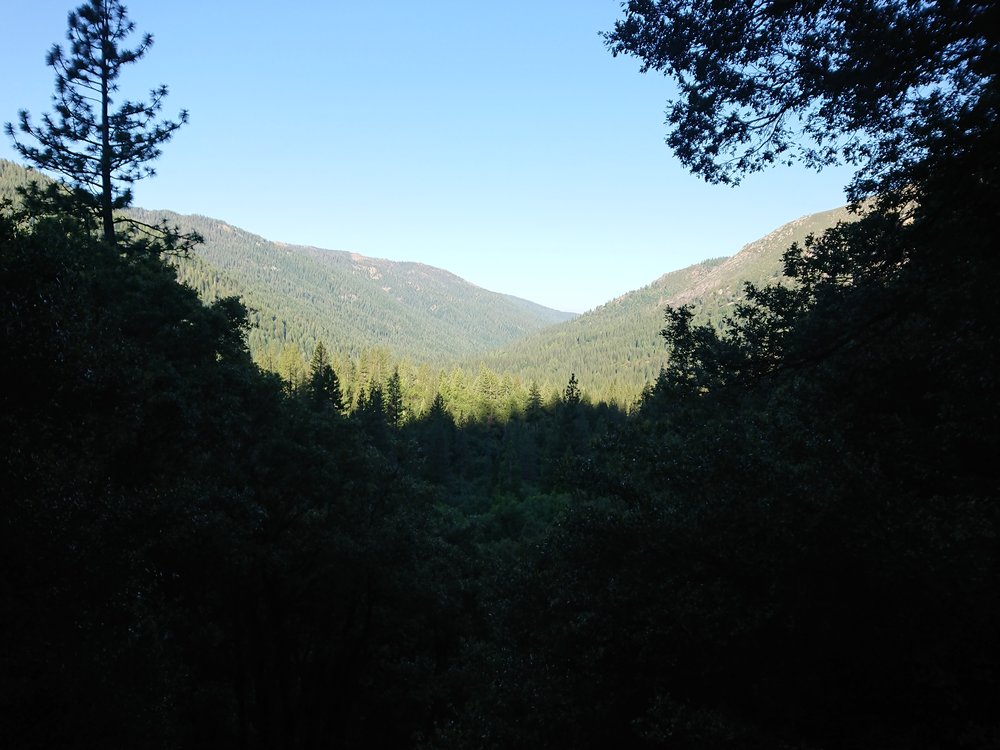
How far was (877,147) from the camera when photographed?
24.1 feet

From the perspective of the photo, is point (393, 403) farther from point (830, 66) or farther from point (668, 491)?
point (830, 66)

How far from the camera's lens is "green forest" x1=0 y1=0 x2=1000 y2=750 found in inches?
277

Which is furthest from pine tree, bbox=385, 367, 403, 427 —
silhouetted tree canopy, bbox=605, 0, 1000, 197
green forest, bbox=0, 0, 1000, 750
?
silhouetted tree canopy, bbox=605, 0, 1000, 197

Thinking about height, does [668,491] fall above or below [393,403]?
above

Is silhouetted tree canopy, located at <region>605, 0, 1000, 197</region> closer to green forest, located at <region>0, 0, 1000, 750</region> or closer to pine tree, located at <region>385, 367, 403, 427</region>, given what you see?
green forest, located at <region>0, 0, 1000, 750</region>

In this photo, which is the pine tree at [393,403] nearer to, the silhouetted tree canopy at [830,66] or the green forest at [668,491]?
the green forest at [668,491]

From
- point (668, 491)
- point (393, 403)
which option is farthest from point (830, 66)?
point (393, 403)

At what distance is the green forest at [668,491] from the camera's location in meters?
7.02

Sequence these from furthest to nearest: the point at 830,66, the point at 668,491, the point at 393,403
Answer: the point at 393,403 < the point at 668,491 < the point at 830,66

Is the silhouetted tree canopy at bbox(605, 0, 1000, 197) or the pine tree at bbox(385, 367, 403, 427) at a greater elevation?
the silhouetted tree canopy at bbox(605, 0, 1000, 197)

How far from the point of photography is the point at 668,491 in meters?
13.7

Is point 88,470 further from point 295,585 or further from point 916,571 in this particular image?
point 916,571

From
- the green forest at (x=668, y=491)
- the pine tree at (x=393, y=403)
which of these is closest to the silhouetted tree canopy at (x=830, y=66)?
the green forest at (x=668, y=491)

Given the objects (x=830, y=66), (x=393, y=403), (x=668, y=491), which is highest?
(x=830, y=66)
